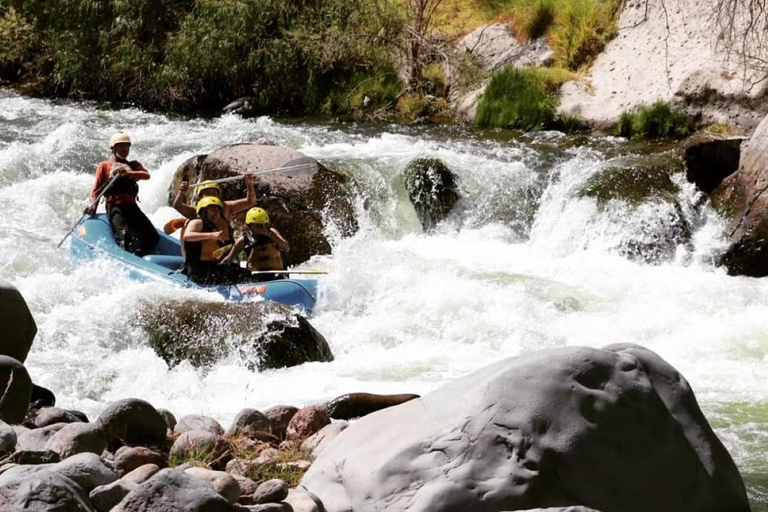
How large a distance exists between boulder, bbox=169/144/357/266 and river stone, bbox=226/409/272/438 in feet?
16.4

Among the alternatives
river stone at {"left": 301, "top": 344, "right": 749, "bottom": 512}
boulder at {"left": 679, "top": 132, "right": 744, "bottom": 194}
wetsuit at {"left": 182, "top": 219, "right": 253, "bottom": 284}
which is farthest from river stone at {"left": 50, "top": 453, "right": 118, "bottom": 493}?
boulder at {"left": 679, "top": 132, "right": 744, "bottom": 194}

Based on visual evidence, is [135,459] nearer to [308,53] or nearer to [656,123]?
[656,123]

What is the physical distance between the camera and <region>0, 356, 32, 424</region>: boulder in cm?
427

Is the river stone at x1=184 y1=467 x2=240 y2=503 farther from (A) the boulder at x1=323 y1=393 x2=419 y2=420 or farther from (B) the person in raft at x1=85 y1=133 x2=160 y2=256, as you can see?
(B) the person in raft at x1=85 y1=133 x2=160 y2=256

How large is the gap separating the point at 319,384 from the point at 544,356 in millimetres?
3043

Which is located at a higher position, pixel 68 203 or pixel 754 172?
pixel 754 172

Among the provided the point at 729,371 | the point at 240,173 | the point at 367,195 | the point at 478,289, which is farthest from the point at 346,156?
the point at 729,371

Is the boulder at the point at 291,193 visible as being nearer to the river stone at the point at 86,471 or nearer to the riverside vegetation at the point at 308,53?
the riverside vegetation at the point at 308,53

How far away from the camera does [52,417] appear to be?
15.2ft

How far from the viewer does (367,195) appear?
34.1 feet

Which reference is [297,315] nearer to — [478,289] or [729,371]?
[478,289]

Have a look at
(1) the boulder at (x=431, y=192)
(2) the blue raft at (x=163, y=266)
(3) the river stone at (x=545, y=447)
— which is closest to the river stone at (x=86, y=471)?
(3) the river stone at (x=545, y=447)

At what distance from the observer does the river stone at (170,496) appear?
9.96 feet

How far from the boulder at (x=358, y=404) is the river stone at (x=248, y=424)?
46 centimetres
